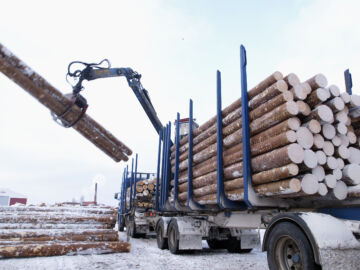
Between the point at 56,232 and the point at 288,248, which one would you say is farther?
the point at 56,232

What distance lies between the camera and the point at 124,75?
10695mm

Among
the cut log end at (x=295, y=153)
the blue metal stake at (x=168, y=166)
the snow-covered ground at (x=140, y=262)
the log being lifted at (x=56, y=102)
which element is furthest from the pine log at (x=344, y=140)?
the log being lifted at (x=56, y=102)

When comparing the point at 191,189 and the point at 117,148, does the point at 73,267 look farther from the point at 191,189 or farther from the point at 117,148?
the point at 117,148

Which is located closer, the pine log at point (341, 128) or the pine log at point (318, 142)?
the pine log at point (318, 142)

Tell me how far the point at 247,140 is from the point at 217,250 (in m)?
5.19

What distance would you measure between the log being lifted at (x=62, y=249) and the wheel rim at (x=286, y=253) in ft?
15.6

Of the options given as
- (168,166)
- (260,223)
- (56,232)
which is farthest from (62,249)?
(260,223)

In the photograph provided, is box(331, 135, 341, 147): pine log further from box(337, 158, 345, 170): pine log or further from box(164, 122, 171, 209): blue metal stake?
box(164, 122, 171, 209): blue metal stake

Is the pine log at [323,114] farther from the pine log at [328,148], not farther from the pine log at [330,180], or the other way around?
the pine log at [330,180]

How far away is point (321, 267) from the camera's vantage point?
3.38m

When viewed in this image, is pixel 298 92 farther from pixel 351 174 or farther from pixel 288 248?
pixel 288 248

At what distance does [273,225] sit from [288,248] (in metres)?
0.33

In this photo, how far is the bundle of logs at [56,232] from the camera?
6895mm

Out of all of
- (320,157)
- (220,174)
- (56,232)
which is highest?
(320,157)
